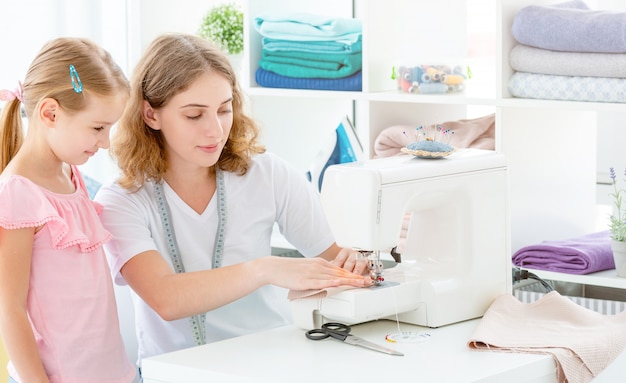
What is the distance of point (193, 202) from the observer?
6.34ft

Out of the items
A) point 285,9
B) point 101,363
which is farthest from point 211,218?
point 285,9

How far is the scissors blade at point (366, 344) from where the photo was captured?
1538mm

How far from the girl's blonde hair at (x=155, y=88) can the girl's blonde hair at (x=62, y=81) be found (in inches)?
3.4

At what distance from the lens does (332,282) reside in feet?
5.33

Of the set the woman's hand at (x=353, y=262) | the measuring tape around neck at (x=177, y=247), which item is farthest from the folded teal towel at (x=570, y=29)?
the measuring tape around neck at (x=177, y=247)

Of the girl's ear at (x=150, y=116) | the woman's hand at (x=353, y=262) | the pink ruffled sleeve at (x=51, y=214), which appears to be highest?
the girl's ear at (x=150, y=116)

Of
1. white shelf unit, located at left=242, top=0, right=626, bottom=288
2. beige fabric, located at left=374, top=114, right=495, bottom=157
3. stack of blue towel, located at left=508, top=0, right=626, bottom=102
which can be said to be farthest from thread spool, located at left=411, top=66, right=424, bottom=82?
stack of blue towel, located at left=508, top=0, right=626, bottom=102

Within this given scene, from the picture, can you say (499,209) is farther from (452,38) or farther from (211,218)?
(452,38)

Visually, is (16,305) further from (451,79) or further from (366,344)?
(451,79)

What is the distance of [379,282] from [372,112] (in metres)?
1.02

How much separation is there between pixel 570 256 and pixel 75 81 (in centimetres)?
119

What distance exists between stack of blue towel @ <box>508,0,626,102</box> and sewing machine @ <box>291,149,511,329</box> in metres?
0.48

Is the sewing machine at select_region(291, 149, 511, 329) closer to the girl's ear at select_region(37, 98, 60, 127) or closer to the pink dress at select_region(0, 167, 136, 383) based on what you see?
the pink dress at select_region(0, 167, 136, 383)

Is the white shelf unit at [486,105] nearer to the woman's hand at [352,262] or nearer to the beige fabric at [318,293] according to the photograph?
the woman's hand at [352,262]
